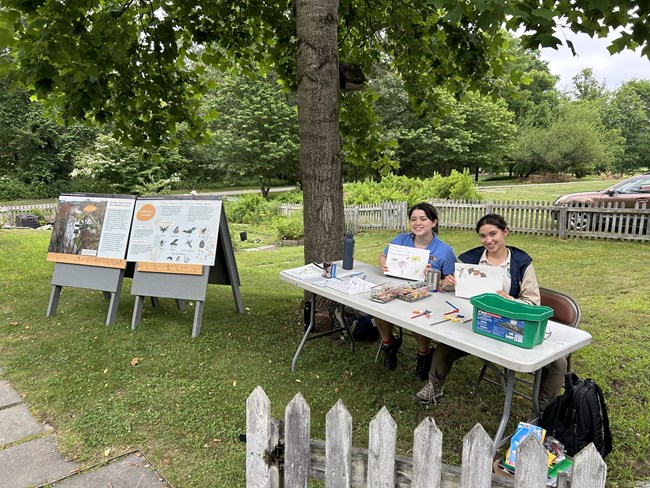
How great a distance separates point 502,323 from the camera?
252 centimetres

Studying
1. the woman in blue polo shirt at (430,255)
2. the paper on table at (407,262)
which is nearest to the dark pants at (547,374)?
the woman in blue polo shirt at (430,255)

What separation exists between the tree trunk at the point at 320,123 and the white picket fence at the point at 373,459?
2572mm

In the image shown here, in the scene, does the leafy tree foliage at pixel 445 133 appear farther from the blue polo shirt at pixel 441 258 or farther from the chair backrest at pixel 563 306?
the chair backrest at pixel 563 306

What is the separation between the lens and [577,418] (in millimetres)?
2301

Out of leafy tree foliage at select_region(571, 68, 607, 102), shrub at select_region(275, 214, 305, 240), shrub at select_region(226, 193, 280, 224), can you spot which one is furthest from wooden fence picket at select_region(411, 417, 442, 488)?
leafy tree foliage at select_region(571, 68, 607, 102)

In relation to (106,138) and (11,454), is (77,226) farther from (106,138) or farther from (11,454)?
(106,138)

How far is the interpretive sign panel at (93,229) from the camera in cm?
504

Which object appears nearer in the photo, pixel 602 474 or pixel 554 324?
pixel 602 474

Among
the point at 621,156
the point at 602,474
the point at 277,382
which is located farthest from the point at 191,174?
the point at 621,156

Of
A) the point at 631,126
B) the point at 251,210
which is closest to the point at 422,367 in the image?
the point at 251,210

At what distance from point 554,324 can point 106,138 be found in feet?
90.1

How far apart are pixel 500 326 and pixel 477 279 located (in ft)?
2.29

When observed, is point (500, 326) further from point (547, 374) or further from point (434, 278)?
point (434, 278)

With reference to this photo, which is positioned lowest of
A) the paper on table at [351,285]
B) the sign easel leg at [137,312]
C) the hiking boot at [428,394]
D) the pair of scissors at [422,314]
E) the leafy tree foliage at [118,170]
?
the hiking boot at [428,394]
